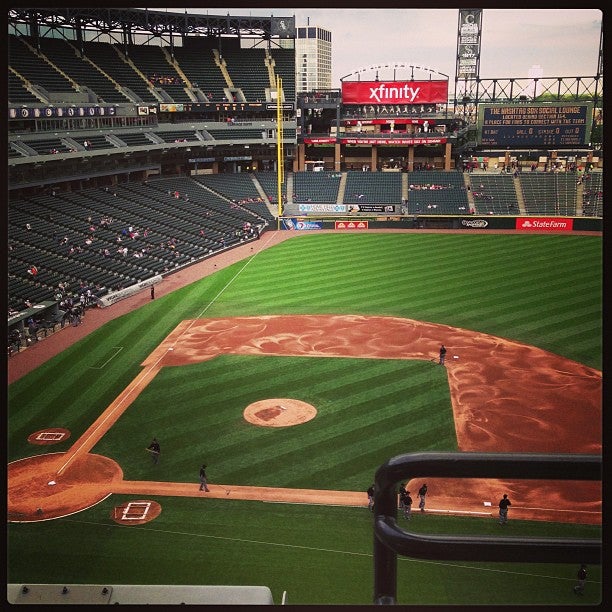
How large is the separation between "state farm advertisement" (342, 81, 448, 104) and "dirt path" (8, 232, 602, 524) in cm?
3863

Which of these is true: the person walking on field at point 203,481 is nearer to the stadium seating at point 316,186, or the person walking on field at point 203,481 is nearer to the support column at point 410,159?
the stadium seating at point 316,186

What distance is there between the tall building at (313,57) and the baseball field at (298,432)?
5224 inches

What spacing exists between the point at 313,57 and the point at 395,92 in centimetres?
10421

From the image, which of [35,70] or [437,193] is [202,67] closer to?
[35,70]

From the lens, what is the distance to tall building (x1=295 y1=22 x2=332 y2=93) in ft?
504

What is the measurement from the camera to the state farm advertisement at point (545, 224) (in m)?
54.6

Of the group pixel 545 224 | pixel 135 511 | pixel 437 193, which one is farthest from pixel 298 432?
pixel 437 193

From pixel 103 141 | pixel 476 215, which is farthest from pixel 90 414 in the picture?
pixel 476 215

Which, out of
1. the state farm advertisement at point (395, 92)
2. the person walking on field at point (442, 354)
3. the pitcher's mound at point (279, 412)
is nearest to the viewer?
the pitcher's mound at point (279, 412)

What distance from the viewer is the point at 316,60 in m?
162

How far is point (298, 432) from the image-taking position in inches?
768

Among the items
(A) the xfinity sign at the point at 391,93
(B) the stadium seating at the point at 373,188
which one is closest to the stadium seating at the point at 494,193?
(B) the stadium seating at the point at 373,188

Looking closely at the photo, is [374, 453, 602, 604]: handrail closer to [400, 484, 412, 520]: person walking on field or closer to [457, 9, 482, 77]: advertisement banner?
[400, 484, 412, 520]: person walking on field

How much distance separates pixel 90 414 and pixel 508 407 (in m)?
13.5
